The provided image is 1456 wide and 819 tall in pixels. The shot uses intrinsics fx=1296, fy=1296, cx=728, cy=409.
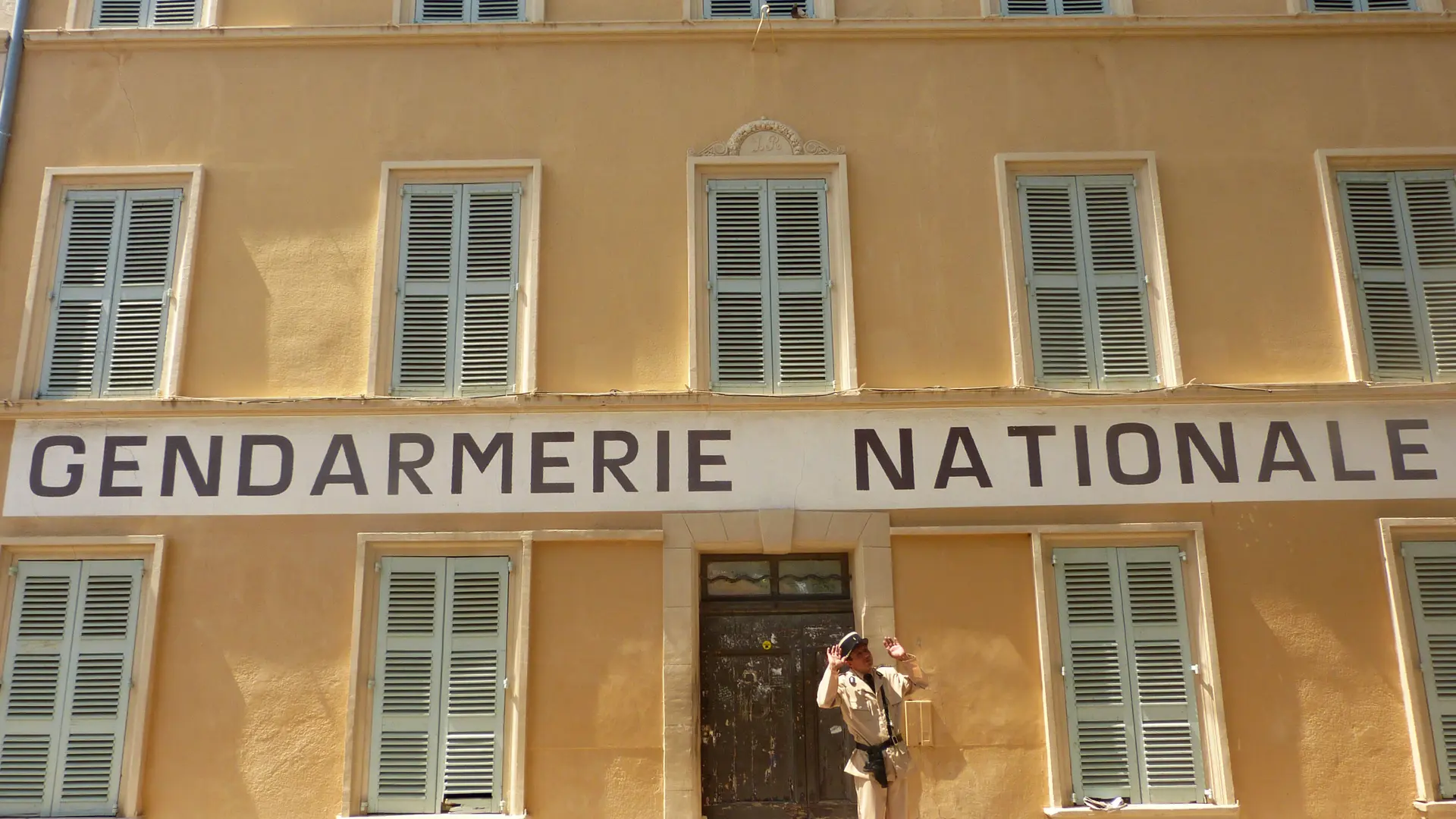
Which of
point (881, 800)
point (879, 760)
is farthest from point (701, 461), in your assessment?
point (881, 800)

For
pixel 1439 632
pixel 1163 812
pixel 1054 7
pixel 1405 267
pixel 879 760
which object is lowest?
pixel 1163 812

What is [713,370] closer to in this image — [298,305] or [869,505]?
[869,505]

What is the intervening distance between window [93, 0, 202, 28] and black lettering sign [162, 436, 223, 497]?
3.49m

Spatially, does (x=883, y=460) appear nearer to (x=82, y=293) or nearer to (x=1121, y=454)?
(x=1121, y=454)

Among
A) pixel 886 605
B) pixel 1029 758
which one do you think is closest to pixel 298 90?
pixel 886 605

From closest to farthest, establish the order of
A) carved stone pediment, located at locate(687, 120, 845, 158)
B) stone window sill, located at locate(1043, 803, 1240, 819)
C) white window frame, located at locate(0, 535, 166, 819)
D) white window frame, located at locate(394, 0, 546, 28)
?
stone window sill, located at locate(1043, 803, 1240, 819) < white window frame, located at locate(0, 535, 166, 819) < carved stone pediment, located at locate(687, 120, 845, 158) < white window frame, located at locate(394, 0, 546, 28)

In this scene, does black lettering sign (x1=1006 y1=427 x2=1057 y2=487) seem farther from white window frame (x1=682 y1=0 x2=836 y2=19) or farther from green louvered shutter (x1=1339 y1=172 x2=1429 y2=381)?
white window frame (x1=682 y1=0 x2=836 y2=19)

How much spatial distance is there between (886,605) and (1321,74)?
5380 mm

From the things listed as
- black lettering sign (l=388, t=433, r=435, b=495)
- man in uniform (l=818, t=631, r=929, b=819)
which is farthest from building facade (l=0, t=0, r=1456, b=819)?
man in uniform (l=818, t=631, r=929, b=819)

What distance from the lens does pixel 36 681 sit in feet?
28.7

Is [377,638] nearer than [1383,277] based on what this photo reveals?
Yes

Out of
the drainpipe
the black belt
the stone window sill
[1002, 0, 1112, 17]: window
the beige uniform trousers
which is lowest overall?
the stone window sill

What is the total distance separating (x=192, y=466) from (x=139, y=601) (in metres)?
0.99

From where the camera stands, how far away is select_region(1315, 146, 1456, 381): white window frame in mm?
9352
